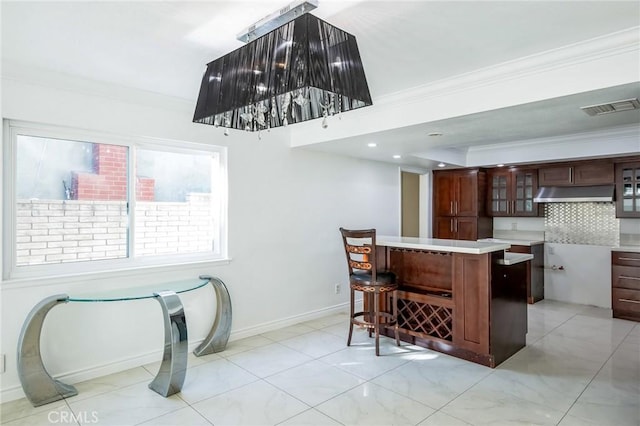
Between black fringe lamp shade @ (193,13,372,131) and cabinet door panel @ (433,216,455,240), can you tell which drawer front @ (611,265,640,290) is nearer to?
cabinet door panel @ (433,216,455,240)

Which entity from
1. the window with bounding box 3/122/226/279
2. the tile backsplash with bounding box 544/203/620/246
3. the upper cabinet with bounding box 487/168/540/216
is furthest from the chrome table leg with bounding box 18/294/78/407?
the tile backsplash with bounding box 544/203/620/246

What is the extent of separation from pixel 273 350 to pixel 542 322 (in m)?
3.25

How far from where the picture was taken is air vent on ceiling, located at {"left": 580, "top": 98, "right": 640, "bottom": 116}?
2558 mm

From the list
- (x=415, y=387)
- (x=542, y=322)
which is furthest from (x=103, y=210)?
(x=542, y=322)

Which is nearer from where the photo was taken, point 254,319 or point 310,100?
point 310,100

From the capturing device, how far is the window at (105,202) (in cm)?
277

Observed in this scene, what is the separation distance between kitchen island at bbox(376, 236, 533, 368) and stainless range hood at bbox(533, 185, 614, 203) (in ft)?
7.49

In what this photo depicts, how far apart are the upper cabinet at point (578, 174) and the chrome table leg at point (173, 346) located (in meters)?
5.38

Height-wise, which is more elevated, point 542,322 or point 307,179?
point 307,179

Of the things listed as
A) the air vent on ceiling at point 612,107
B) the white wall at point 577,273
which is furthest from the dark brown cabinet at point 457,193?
the air vent on ceiling at point 612,107

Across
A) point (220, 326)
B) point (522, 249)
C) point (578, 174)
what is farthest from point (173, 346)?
point (578, 174)

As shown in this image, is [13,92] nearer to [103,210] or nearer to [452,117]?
[103,210]

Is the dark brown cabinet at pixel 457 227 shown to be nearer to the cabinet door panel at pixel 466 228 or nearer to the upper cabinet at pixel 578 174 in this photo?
the cabinet door panel at pixel 466 228

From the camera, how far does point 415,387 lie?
9.18 ft
